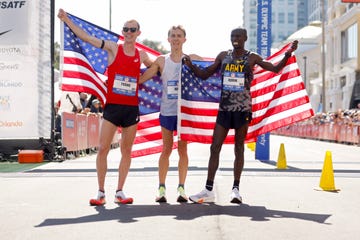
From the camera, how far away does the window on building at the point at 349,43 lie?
63.1 m

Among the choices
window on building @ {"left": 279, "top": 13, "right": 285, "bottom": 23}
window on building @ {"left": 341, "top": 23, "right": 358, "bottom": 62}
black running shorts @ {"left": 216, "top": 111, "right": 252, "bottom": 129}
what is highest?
window on building @ {"left": 279, "top": 13, "right": 285, "bottom": 23}

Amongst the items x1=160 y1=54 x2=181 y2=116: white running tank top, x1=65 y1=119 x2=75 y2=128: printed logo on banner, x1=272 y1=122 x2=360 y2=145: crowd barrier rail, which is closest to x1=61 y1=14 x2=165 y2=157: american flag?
x1=160 y1=54 x2=181 y2=116: white running tank top

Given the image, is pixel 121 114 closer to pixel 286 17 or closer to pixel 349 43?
pixel 349 43

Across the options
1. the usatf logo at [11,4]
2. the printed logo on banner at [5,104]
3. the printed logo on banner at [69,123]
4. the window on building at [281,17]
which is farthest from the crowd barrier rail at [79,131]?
the window on building at [281,17]

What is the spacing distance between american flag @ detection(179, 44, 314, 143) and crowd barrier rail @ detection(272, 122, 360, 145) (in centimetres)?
2124

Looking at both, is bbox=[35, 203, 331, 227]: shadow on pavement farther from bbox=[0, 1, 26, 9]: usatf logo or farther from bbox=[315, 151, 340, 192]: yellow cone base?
bbox=[0, 1, 26, 9]: usatf logo

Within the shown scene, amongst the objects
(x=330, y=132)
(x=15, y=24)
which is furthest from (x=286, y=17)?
(x=15, y=24)

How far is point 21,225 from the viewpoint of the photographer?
592cm

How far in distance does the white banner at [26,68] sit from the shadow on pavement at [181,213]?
25.7 feet

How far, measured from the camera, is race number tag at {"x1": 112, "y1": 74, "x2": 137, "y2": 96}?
7.43 meters

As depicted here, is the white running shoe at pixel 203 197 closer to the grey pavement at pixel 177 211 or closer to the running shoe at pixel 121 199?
the grey pavement at pixel 177 211

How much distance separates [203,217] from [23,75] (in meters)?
9.15

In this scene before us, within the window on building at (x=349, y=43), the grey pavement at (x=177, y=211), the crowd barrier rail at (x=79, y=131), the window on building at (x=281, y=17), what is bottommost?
the grey pavement at (x=177, y=211)

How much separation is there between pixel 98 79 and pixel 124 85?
1579 millimetres
